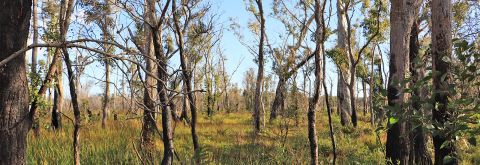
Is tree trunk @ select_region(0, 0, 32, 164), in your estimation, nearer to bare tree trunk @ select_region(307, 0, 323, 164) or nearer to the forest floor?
the forest floor

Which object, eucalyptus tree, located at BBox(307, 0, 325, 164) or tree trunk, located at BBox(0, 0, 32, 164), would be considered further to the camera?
eucalyptus tree, located at BBox(307, 0, 325, 164)

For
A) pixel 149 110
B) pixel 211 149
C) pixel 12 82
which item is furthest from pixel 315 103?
pixel 12 82

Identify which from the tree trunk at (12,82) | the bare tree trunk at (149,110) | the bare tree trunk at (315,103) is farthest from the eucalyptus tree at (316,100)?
the tree trunk at (12,82)

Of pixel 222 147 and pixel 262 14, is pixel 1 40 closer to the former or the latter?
pixel 222 147

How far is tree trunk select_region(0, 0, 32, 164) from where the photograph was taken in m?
3.71

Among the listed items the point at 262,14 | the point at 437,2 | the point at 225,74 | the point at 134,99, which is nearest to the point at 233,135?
the point at 262,14

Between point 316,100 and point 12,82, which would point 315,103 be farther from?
point 12,82

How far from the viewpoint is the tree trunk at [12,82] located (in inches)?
146

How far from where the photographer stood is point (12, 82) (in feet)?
12.4

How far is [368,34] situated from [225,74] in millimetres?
22161

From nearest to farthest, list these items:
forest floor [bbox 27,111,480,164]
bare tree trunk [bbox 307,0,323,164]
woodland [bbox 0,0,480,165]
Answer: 1. woodland [bbox 0,0,480,165]
2. forest floor [bbox 27,111,480,164]
3. bare tree trunk [bbox 307,0,323,164]

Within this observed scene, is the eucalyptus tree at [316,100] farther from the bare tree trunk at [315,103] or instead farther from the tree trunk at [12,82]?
the tree trunk at [12,82]

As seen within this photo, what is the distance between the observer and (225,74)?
3959cm

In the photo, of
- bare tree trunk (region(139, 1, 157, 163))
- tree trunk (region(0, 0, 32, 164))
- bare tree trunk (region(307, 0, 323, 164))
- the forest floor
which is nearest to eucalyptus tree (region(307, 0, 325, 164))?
bare tree trunk (region(307, 0, 323, 164))
